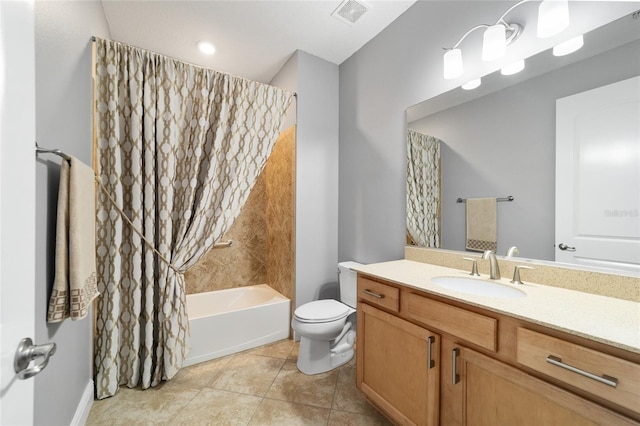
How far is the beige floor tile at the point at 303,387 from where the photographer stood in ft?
5.37

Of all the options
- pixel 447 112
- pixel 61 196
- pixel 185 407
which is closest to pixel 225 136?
pixel 61 196

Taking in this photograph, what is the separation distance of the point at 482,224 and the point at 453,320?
2.31 ft

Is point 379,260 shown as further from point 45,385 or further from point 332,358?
point 45,385

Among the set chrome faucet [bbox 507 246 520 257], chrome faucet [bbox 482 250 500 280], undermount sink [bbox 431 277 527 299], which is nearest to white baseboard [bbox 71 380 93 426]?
undermount sink [bbox 431 277 527 299]

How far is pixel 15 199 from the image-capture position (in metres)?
0.50

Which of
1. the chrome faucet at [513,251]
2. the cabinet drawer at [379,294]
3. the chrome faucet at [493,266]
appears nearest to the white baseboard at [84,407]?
the cabinet drawer at [379,294]

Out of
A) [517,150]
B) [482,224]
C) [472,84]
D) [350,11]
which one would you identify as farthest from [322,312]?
[350,11]

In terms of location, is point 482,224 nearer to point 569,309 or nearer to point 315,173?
point 569,309

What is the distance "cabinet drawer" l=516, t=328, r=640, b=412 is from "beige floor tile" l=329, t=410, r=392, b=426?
0.96m

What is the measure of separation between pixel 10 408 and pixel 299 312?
159 cm

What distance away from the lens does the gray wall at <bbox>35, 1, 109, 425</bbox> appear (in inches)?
37.6

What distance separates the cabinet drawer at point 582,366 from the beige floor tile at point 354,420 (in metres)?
0.96

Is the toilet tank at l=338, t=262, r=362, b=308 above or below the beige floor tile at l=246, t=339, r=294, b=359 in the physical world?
above

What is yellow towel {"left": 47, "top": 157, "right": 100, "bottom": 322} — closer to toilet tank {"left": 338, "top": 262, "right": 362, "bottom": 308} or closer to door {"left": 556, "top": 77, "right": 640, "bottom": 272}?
toilet tank {"left": 338, "top": 262, "right": 362, "bottom": 308}
